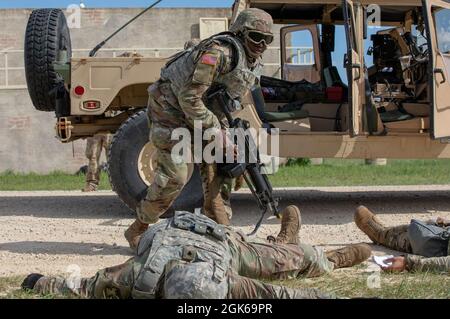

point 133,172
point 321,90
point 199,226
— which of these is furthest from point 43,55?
point 199,226

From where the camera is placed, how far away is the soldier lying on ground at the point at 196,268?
3.13 meters

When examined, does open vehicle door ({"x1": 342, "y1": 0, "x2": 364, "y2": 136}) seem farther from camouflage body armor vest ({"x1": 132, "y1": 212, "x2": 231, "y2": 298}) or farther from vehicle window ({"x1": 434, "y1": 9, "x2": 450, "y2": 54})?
camouflage body armor vest ({"x1": 132, "y1": 212, "x2": 231, "y2": 298})

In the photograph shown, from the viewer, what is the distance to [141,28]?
56.9 feet

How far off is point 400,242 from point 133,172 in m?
2.57

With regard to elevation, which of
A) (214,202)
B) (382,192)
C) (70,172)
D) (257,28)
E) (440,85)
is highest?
(257,28)

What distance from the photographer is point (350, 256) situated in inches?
175

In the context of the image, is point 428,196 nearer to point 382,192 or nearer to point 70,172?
point 382,192

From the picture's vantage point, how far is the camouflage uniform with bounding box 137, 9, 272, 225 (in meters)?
4.70

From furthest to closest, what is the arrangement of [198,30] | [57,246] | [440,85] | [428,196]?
[198,30] < [428,196] < [440,85] < [57,246]

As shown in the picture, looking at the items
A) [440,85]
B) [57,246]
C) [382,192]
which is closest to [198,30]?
[382,192]

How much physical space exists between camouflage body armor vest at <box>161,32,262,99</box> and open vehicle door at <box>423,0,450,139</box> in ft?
7.50

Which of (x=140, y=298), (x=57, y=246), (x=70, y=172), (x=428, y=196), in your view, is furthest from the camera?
(x=70, y=172)

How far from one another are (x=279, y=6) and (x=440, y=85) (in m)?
1.66

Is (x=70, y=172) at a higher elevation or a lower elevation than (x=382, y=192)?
lower
